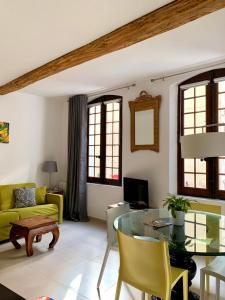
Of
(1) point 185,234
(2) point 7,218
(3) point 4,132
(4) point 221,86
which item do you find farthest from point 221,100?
(3) point 4,132

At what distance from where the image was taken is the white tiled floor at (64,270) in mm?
2408

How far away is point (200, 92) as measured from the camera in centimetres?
386

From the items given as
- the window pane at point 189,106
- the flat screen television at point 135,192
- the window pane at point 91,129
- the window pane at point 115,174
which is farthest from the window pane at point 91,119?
the window pane at point 189,106

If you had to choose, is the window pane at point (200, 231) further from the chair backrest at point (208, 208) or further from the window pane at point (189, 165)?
the window pane at point (189, 165)

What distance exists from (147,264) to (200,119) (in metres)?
2.77

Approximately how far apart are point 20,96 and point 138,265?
177 inches

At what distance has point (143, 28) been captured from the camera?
2.29 meters

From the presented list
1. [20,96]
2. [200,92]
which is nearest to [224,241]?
[200,92]

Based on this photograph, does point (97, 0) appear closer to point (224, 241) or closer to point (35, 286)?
point (224, 241)

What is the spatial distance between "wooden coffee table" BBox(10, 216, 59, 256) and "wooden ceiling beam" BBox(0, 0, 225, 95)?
2204 millimetres

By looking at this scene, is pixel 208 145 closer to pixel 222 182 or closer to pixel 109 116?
pixel 222 182

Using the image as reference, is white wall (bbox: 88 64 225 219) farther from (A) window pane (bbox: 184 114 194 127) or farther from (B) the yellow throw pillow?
(B) the yellow throw pillow

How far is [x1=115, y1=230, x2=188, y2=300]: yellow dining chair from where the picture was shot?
1615 mm

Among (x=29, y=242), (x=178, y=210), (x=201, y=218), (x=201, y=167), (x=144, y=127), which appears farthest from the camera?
(x=144, y=127)
